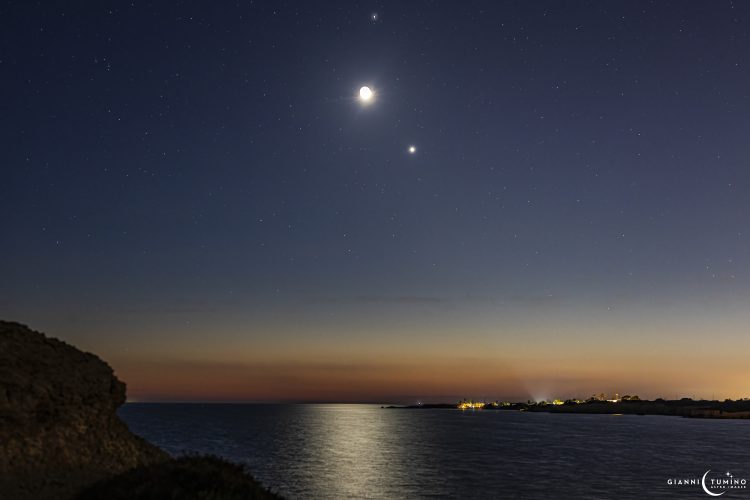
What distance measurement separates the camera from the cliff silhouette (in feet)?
57.1

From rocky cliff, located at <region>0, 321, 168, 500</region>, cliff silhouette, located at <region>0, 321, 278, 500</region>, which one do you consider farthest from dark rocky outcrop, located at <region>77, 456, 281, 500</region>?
rocky cliff, located at <region>0, 321, 168, 500</region>

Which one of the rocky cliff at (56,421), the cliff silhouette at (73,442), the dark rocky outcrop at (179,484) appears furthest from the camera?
the rocky cliff at (56,421)

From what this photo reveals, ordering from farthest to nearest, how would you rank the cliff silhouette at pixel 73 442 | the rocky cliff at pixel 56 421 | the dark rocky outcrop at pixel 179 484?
the rocky cliff at pixel 56 421 < the cliff silhouette at pixel 73 442 < the dark rocky outcrop at pixel 179 484

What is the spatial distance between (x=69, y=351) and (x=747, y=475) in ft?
203

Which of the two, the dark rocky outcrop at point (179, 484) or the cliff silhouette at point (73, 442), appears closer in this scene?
the dark rocky outcrop at point (179, 484)

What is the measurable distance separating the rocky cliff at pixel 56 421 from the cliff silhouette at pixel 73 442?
0.03 metres

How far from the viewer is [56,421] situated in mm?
20297

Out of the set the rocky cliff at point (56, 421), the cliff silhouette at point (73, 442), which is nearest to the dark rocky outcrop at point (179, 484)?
the cliff silhouette at point (73, 442)

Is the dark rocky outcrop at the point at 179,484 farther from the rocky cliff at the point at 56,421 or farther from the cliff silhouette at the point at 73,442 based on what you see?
the rocky cliff at the point at 56,421

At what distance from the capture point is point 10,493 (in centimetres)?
1688

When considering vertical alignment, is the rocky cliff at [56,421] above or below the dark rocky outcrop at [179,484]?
above

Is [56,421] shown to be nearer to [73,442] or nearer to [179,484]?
[73,442]

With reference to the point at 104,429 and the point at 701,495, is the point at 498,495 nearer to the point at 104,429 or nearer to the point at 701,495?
the point at 701,495

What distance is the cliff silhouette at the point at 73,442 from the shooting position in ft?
57.1
